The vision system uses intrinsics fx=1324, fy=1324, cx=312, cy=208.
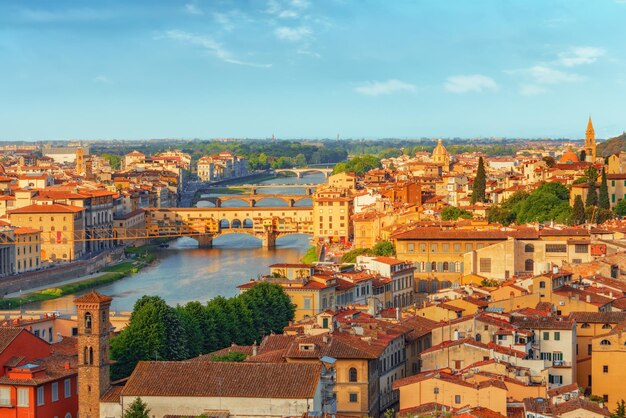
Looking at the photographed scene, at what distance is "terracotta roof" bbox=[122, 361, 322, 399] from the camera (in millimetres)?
12070

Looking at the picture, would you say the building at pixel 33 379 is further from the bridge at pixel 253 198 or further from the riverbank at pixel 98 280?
the bridge at pixel 253 198

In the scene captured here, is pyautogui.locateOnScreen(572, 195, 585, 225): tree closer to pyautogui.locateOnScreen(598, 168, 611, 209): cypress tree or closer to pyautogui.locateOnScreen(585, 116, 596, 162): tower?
pyautogui.locateOnScreen(598, 168, 611, 209): cypress tree

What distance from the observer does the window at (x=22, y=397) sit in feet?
43.2

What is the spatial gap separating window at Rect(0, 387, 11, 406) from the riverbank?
46.3 feet

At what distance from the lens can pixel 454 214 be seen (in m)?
33.1

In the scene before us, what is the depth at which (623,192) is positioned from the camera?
31.2 m

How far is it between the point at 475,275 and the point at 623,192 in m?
8.45

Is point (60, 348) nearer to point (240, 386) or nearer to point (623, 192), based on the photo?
point (240, 386)

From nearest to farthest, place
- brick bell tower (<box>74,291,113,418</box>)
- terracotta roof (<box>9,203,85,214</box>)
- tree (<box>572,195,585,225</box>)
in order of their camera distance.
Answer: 1. brick bell tower (<box>74,291,113,418</box>)
2. tree (<box>572,195,585,225</box>)
3. terracotta roof (<box>9,203,85,214</box>)

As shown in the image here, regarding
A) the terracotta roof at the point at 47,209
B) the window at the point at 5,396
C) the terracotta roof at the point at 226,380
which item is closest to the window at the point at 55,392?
the window at the point at 5,396

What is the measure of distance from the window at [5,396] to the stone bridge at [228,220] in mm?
33130

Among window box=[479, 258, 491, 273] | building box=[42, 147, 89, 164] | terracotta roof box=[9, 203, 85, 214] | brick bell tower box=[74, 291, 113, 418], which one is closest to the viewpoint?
brick bell tower box=[74, 291, 113, 418]

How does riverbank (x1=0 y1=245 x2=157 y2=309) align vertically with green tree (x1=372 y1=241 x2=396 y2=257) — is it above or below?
below

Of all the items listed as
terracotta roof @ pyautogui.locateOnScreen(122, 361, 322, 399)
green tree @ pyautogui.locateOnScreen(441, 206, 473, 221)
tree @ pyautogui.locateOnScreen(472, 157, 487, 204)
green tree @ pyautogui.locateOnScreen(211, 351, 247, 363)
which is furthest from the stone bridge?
terracotta roof @ pyautogui.locateOnScreen(122, 361, 322, 399)
